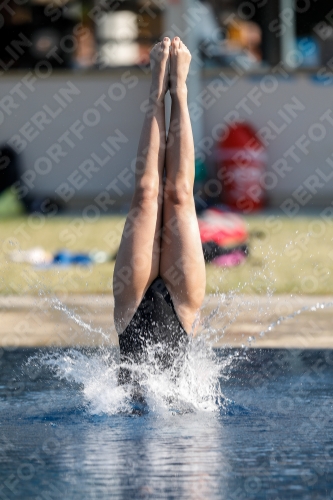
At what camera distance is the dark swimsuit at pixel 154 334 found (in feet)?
11.5

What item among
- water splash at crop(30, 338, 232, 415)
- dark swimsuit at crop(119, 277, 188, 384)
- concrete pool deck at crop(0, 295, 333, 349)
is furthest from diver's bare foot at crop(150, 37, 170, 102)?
concrete pool deck at crop(0, 295, 333, 349)

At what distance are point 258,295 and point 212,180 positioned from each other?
4.69 meters

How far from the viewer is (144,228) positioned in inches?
140

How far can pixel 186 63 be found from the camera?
146 inches

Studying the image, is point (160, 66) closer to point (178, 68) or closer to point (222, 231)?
point (178, 68)

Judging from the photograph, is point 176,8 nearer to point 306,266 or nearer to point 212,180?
point 212,180

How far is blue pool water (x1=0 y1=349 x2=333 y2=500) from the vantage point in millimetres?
2545

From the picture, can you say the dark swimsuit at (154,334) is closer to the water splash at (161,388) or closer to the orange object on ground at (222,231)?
the water splash at (161,388)

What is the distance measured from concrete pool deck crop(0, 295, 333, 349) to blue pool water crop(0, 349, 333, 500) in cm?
39

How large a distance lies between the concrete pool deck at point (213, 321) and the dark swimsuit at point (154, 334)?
0.88 metres

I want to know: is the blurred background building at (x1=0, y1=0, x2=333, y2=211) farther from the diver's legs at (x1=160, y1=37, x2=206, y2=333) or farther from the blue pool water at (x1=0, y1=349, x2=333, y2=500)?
the diver's legs at (x1=160, y1=37, x2=206, y2=333)

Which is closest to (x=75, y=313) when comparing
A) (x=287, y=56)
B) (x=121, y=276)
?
(x=121, y=276)

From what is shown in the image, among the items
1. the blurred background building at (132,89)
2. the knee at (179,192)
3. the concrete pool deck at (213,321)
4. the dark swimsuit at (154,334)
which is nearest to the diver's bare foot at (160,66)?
the knee at (179,192)

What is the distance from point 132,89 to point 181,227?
7767mm
